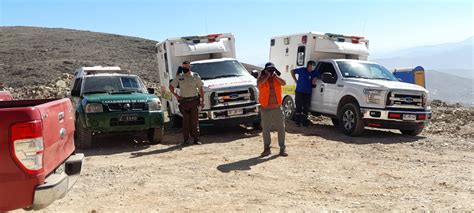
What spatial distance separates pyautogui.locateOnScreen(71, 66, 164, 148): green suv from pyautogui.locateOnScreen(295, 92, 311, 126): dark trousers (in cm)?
414

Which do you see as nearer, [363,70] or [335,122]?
[363,70]

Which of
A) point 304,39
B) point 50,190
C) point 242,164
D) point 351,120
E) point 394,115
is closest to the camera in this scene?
point 50,190

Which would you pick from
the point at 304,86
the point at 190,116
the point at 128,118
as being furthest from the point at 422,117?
the point at 128,118

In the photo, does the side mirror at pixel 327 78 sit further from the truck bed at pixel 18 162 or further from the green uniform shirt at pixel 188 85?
the truck bed at pixel 18 162

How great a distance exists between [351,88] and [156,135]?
4.81 m

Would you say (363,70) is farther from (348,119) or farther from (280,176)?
(280,176)

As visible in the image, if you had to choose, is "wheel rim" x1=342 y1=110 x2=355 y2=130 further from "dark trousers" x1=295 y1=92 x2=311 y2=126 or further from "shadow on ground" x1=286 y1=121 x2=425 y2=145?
"dark trousers" x1=295 y1=92 x2=311 y2=126

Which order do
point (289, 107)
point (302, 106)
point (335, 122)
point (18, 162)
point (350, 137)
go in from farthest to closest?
point (289, 107), point (335, 122), point (302, 106), point (350, 137), point (18, 162)

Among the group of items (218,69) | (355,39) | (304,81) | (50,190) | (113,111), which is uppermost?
(355,39)

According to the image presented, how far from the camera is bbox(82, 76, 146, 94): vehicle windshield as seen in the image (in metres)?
10.2

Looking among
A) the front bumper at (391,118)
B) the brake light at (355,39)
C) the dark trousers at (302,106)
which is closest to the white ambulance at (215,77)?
the dark trousers at (302,106)

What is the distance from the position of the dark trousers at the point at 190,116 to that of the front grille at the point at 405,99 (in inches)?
176

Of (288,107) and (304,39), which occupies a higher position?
(304,39)

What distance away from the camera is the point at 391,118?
10.2m
